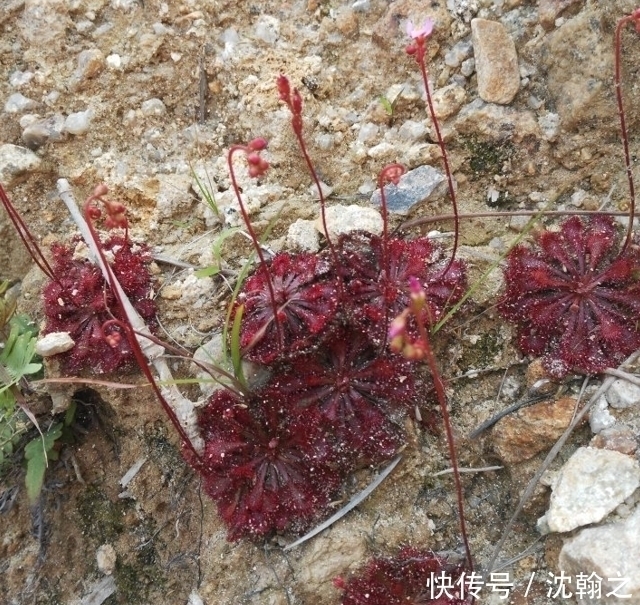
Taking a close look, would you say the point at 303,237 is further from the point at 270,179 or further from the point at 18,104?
the point at 18,104

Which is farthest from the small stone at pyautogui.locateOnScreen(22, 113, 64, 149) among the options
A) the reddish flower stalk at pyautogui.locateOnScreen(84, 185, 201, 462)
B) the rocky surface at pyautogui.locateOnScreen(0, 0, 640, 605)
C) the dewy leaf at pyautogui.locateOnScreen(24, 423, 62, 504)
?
the dewy leaf at pyautogui.locateOnScreen(24, 423, 62, 504)

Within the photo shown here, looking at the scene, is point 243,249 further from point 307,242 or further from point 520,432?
point 520,432

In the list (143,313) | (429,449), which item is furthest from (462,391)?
(143,313)

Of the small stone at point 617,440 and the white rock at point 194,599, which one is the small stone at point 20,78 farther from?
the small stone at point 617,440

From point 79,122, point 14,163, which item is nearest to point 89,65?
point 79,122

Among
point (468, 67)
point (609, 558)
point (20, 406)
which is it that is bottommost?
point (609, 558)

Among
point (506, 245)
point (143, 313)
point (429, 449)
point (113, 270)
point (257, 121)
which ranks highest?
point (257, 121)
